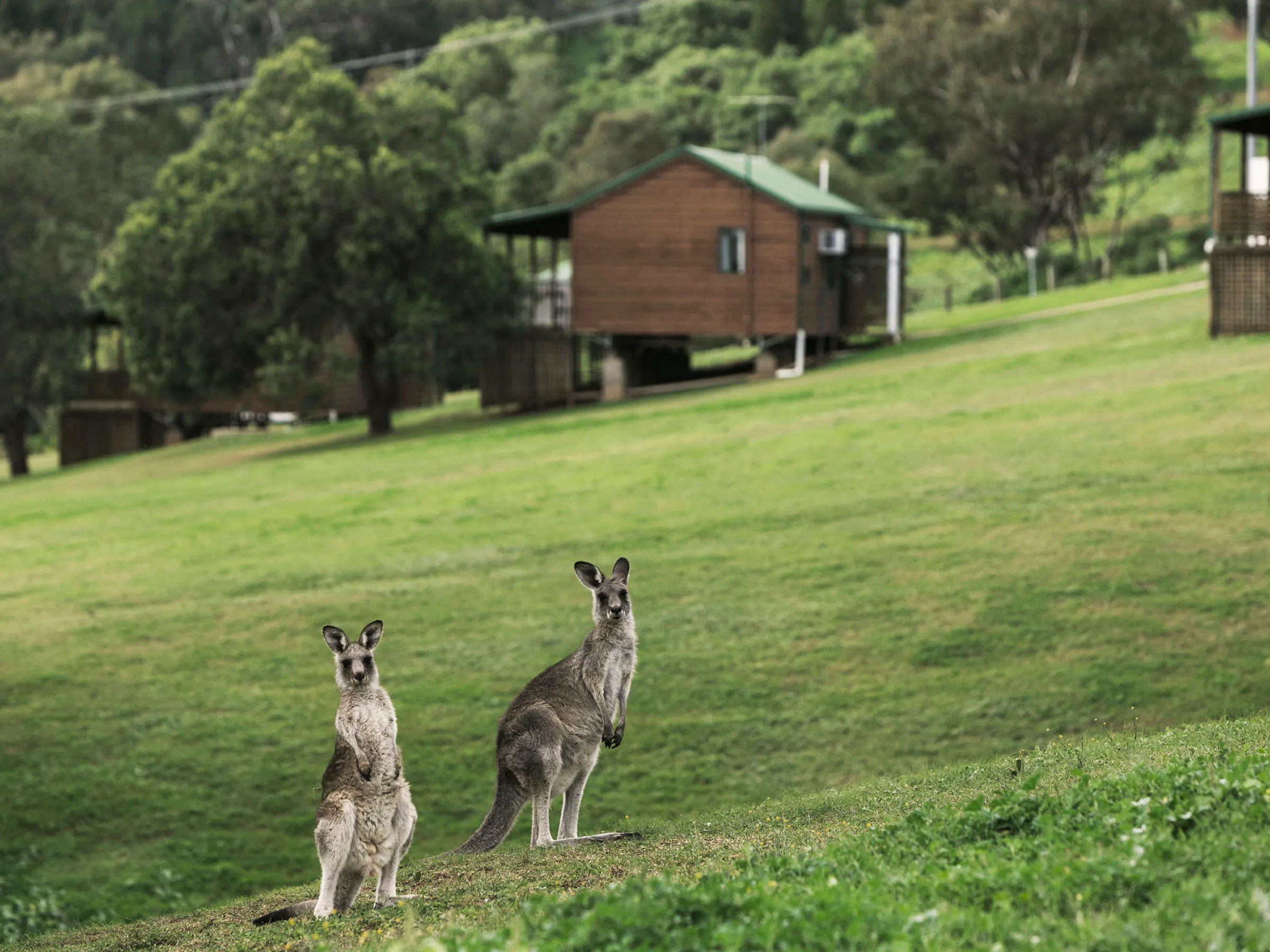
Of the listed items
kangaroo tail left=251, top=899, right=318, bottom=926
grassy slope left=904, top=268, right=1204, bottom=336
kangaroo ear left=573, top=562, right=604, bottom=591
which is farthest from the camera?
grassy slope left=904, top=268, right=1204, bottom=336

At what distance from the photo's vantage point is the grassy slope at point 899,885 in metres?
6.46

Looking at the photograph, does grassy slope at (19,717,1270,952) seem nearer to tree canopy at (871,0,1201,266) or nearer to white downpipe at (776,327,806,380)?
white downpipe at (776,327,806,380)

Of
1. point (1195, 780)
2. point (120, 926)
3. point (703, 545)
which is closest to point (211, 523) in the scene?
point (703, 545)

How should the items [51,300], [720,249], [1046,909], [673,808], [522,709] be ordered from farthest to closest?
[51,300]
[720,249]
[673,808]
[522,709]
[1046,909]

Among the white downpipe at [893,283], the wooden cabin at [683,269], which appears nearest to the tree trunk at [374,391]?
the wooden cabin at [683,269]

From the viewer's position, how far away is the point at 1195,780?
833 centimetres

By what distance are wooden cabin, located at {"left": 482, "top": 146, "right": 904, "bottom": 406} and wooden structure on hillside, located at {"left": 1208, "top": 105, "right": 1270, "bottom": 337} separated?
1365 centimetres

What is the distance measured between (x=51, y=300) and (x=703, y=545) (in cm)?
4579

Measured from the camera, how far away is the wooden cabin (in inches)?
2010

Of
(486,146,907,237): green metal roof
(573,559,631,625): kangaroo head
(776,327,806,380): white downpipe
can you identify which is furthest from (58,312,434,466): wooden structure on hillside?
(573,559,631,625): kangaroo head

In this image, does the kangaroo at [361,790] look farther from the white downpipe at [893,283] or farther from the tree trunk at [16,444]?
the tree trunk at [16,444]

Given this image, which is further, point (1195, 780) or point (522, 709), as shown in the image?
point (522, 709)

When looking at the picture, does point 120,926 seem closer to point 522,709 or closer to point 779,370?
point 522,709

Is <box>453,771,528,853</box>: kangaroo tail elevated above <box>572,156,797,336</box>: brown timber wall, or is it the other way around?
<box>572,156,797,336</box>: brown timber wall
